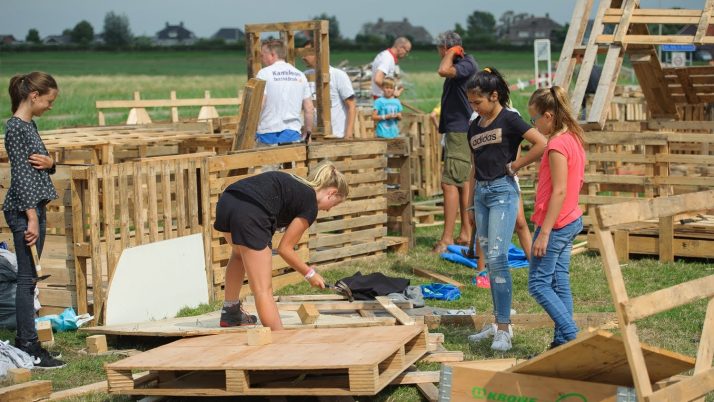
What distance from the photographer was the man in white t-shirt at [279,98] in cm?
1121

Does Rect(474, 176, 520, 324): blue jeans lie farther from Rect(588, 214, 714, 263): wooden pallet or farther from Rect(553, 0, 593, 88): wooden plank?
Rect(553, 0, 593, 88): wooden plank

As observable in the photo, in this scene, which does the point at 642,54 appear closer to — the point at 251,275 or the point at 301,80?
the point at 301,80

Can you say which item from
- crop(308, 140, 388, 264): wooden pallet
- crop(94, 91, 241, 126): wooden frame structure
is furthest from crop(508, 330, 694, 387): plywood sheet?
crop(94, 91, 241, 126): wooden frame structure

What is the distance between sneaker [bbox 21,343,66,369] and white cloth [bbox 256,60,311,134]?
182 inches

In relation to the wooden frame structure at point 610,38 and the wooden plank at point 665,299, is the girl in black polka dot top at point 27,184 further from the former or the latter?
the wooden frame structure at point 610,38

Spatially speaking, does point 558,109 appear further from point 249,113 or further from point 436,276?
point 249,113

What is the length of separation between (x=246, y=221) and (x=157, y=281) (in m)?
2.03

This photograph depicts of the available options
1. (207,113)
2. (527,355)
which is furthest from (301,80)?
(207,113)

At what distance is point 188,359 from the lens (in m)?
5.96

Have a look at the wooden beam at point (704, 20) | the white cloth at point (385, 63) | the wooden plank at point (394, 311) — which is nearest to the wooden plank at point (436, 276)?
the wooden plank at point (394, 311)

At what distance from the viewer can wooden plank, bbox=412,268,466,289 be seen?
9690 mm

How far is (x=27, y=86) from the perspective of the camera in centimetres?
700

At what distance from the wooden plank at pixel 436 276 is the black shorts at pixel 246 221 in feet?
10.6

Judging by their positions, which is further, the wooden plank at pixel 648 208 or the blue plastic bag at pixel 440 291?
the blue plastic bag at pixel 440 291
